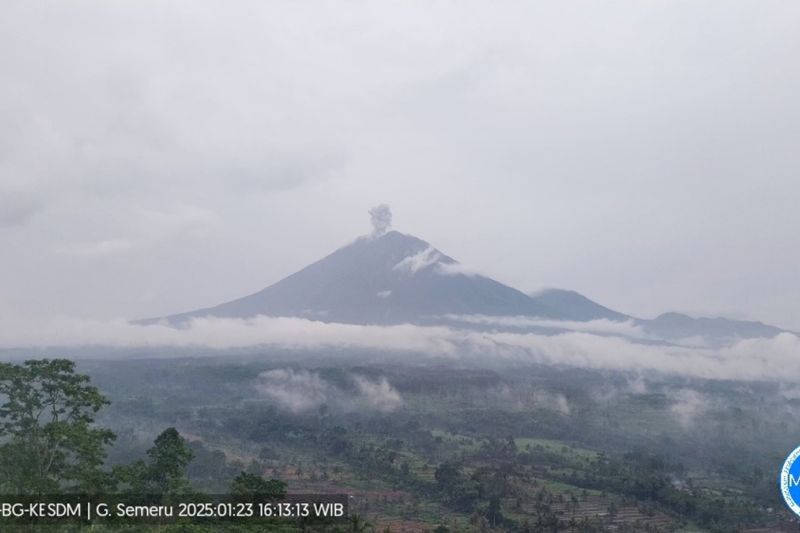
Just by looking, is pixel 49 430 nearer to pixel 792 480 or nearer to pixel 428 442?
pixel 792 480

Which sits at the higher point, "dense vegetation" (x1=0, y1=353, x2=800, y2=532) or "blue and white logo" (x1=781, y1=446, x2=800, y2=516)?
"blue and white logo" (x1=781, y1=446, x2=800, y2=516)

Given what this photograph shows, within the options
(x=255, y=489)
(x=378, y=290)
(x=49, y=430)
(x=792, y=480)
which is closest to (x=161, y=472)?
(x=255, y=489)

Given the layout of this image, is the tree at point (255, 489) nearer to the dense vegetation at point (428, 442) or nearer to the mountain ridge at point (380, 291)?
the dense vegetation at point (428, 442)

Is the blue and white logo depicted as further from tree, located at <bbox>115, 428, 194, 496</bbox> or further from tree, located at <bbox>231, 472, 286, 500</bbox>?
tree, located at <bbox>115, 428, 194, 496</bbox>

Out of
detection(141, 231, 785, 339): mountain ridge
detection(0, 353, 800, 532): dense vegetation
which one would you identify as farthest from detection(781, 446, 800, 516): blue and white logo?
detection(141, 231, 785, 339): mountain ridge

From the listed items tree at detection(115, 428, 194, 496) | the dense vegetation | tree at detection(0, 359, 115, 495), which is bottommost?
the dense vegetation
